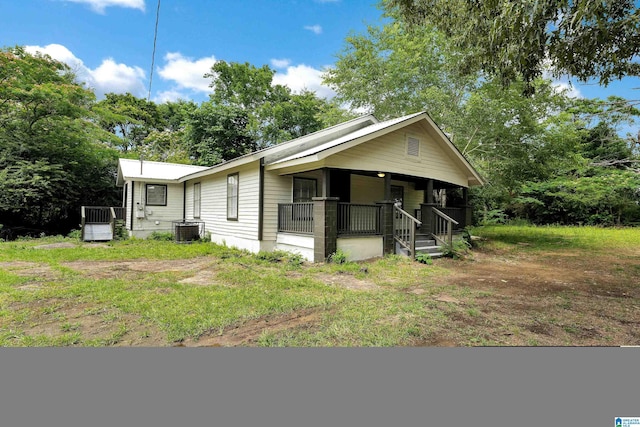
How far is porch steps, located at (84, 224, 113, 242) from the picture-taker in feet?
41.8

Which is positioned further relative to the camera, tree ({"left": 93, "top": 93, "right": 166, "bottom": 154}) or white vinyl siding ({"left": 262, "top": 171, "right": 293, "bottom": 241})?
tree ({"left": 93, "top": 93, "right": 166, "bottom": 154})

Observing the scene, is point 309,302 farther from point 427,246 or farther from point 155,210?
point 155,210

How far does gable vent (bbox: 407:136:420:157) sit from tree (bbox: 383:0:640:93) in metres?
2.73

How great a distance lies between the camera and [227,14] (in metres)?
8.05

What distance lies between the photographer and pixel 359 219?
855cm

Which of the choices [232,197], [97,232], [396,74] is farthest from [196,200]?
[396,74]

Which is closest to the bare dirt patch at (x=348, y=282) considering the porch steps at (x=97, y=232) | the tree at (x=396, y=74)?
the porch steps at (x=97, y=232)

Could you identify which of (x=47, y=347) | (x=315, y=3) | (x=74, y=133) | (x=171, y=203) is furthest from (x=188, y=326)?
(x=74, y=133)

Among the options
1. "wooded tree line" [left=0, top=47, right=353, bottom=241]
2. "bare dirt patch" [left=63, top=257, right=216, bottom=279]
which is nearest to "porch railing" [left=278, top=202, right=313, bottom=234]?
"bare dirt patch" [left=63, top=257, right=216, bottom=279]

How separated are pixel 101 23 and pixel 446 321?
30.7ft

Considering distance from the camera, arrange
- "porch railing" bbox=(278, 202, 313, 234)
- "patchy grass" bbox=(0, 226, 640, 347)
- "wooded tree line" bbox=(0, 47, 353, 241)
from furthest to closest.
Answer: "wooded tree line" bbox=(0, 47, 353, 241) → "porch railing" bbox=(278, 202, 313, 234) → "patchy grass" bbox=(0, 226, 640, 347)

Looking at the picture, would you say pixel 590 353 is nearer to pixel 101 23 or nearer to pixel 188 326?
pixel 188 326

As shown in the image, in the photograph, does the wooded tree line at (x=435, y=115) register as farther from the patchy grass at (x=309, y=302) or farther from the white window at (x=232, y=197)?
the white window at (x=232, y=197)

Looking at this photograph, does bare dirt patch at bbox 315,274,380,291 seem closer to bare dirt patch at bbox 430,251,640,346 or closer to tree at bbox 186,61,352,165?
bare dirt patch at bbox 430,251,640,346
